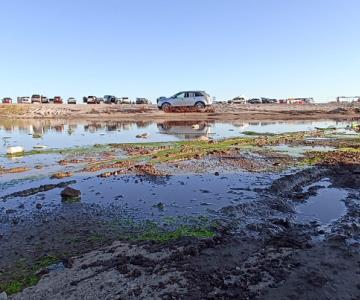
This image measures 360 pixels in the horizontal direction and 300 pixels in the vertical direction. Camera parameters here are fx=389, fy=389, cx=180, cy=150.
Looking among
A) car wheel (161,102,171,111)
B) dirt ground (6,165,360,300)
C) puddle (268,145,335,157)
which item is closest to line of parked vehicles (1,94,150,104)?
car wheel (161,102,171,111)

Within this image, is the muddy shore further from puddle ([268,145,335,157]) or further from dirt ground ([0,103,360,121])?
dirt ground ([0,103,360,121])

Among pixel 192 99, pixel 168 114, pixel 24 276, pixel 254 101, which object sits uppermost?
pixel 254 101

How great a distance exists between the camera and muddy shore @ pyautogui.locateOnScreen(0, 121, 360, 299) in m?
5.14

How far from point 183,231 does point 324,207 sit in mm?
3538

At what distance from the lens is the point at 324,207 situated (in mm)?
8695

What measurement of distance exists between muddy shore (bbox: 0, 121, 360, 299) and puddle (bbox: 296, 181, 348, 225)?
0.08 ft

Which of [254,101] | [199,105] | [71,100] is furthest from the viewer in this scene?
[254,101]

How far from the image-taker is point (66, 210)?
8.62m

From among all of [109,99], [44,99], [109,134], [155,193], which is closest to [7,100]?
[44,99]

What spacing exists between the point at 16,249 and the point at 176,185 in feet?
17.1

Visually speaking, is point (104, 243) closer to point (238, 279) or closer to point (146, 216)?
point (146, 216)

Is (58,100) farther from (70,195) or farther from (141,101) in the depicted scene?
(70,195)

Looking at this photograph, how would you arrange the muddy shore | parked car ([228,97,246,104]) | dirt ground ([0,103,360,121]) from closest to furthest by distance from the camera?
the muddy shore → dirt ground ([0,103,360,121]) → parked car ([228,97,246,104])

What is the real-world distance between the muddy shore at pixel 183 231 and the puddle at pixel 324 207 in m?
0.02
